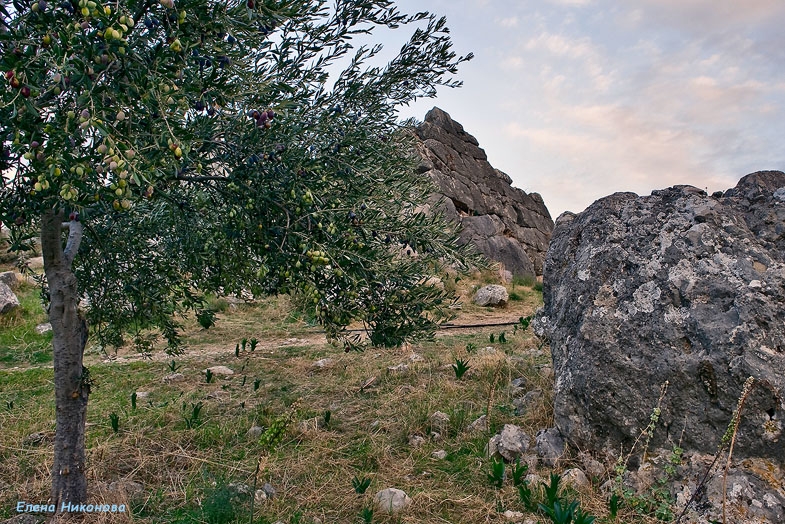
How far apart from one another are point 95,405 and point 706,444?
6.17 m

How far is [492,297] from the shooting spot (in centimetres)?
1430

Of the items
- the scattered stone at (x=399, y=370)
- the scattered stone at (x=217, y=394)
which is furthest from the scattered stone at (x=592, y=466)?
the scattered stone at (x=217, y=394)

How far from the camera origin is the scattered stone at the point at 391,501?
3.74m

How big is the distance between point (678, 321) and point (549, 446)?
1.39 m

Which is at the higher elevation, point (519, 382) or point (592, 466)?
point (519, 382)

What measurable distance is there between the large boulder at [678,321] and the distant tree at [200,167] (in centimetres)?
127

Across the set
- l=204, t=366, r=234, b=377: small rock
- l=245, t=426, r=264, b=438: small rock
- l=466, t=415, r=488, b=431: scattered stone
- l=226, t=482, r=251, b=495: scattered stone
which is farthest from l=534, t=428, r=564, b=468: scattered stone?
l=204, t=366, r=234, b=377: small rock

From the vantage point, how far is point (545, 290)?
19.8 ft

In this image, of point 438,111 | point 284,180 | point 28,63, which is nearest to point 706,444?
point 284,180

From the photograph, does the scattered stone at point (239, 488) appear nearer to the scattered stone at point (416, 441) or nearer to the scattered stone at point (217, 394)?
the scattered stone at point (416, 441)

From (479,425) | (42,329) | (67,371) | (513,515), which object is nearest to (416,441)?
(479,425)

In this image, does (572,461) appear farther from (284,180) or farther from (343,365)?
(343,365)

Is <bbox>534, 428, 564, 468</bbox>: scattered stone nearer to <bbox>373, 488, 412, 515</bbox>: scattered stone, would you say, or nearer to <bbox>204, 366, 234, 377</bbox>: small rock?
<bbox>373, 488, 412, 515</bbox>: scattered stone

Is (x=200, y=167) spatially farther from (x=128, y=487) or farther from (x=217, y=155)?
(x=128, y=487)
